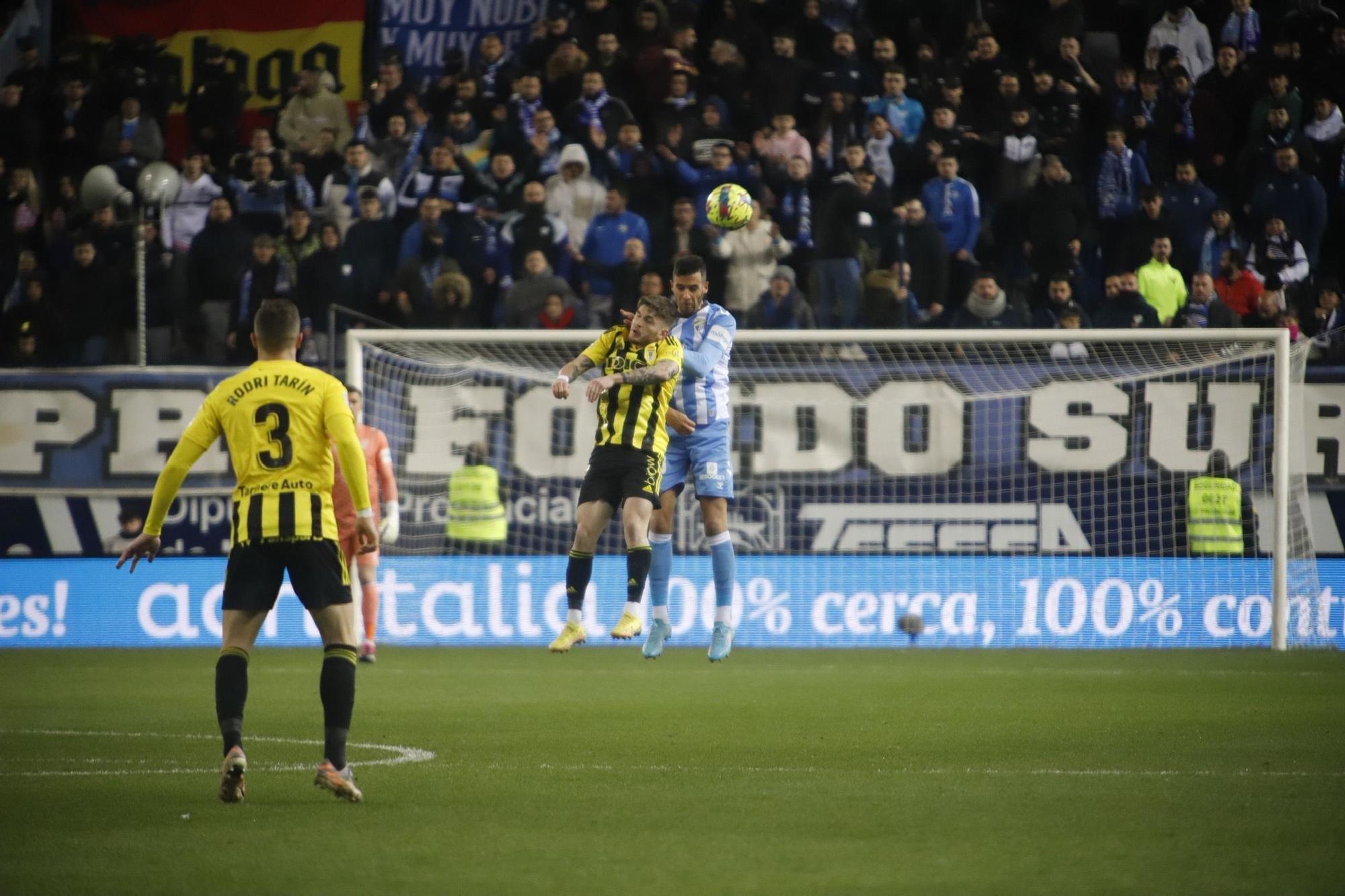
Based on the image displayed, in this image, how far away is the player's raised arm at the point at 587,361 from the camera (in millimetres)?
9000

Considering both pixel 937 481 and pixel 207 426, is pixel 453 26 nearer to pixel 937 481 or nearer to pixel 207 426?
pixel 937 481

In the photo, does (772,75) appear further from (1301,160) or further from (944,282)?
(1301,160)

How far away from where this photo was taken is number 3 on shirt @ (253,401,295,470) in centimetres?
606

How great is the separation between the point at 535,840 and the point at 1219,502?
10.3 metres

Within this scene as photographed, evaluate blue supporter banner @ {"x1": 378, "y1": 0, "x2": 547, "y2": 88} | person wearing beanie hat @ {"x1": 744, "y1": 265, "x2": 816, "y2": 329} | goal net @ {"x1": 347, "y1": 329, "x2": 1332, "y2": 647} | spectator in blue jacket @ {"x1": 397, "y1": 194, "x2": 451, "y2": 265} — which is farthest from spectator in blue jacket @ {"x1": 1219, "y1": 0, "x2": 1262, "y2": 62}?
spectator in blue jacket @ {"x1": 397, "y1": 194, "x2": 451, "y2": 265}

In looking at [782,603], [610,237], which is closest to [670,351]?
[782,603]

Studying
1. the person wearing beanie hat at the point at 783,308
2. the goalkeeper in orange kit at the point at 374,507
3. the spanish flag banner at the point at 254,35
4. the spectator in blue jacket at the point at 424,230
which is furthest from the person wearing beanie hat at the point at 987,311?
the spanish flag banner at the point at 254,35

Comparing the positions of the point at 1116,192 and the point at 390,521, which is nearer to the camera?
the point at 390,521

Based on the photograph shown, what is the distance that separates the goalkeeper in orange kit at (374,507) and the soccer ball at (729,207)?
3.20m

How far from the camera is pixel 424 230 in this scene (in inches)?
643

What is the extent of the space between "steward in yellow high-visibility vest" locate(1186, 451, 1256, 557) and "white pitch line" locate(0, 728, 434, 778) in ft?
27.9

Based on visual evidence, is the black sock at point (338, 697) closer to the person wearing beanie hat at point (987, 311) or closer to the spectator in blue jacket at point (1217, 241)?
the person wearing beanie hat at point (987, 311)

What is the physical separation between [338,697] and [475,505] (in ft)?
28.3

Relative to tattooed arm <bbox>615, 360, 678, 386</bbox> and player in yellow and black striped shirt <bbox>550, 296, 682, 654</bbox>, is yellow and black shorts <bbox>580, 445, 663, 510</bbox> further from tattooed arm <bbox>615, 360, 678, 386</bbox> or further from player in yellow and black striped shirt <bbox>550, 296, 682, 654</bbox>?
tattooed arm <bbox>615, 360, 678, 386</bbox>
